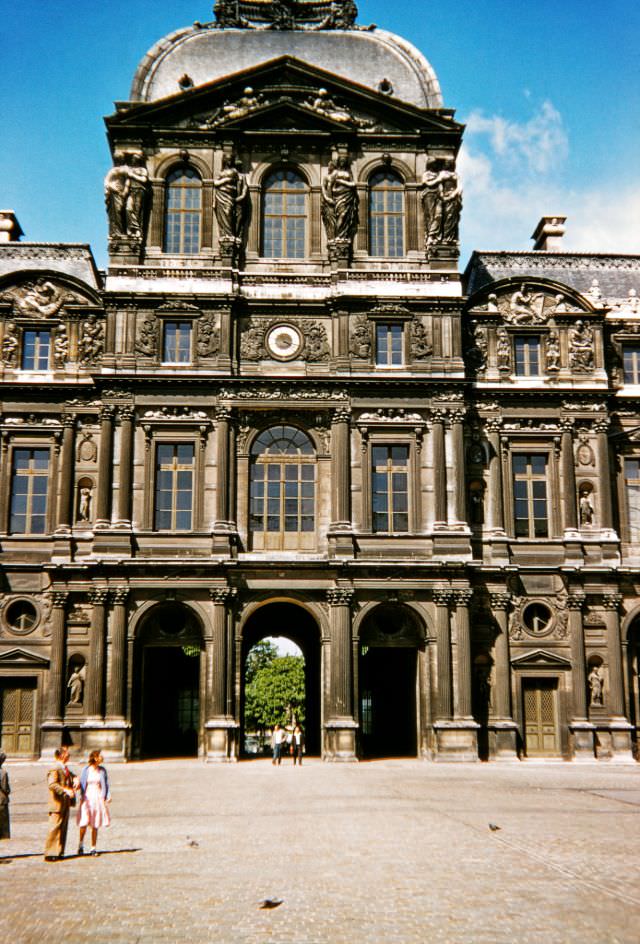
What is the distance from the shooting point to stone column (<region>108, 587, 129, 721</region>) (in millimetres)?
36844

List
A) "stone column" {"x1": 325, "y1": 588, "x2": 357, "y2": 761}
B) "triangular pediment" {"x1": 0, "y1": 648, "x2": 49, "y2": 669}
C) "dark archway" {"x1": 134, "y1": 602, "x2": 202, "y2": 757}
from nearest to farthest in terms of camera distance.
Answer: "stone column" {"x1": 325, "y1": 588, "x2": 357, "y2": 761}
"triangular pediment" {"x1": 0, "y1": 648, "x2": 49, "y2": 669}
"dark archway" {"x1": 134, "y1": 602, "x2": 202, "y2": 757}

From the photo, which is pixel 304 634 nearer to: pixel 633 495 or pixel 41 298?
pixel 633 495

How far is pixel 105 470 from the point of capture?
1517 inches

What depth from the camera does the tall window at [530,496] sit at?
40.4 m

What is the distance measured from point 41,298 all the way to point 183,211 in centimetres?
601

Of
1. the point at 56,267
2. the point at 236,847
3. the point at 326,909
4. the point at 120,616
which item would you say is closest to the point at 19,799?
the point at 236,847

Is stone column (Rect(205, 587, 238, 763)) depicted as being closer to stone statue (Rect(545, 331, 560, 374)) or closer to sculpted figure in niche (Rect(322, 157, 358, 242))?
sculpted figure in niche (Rect(322, 157, 358, 242))

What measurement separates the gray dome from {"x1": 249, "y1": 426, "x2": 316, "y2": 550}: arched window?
14066mm

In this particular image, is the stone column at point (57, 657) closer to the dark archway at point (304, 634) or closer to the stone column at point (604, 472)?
the dark archway at point (304, 634)

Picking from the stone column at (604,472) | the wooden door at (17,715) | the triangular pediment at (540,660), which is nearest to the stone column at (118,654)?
the wooden door at (17,715)

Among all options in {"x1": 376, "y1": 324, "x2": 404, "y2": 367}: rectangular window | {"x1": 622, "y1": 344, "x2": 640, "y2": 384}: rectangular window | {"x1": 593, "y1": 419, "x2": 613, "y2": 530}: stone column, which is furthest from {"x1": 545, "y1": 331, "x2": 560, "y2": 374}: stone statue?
{"x1": 376, "y1": 324, "x2": 404, "y2": 367}: rectangular window

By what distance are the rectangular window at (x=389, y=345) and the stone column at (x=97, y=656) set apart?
12.5m

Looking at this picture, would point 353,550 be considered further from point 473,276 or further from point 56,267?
point 56,267

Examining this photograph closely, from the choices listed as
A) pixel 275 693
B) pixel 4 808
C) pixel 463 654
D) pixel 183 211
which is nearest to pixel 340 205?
pixel 183 211
